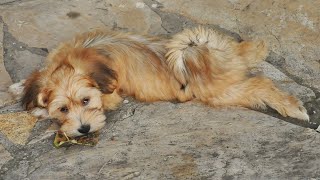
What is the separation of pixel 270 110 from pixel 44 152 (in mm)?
1768

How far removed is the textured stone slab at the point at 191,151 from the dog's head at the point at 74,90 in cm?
17

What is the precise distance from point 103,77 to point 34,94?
54cm

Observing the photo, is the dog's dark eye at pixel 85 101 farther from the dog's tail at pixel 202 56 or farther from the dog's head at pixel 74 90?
the dog's tail at pixel 202 56

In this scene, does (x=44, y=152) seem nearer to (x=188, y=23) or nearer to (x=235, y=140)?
(x=235, y=140)

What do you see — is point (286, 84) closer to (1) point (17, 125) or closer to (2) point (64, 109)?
(2) point (64, 109)

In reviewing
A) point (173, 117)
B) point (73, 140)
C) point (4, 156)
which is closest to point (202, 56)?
point (173, 117)

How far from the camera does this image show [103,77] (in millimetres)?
4129

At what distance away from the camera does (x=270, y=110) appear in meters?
4.28

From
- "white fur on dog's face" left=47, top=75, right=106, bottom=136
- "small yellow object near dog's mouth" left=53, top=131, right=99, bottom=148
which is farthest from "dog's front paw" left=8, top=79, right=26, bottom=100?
"small yellow object near dog's mouth" left=53, top=131, right=99, bottom=148

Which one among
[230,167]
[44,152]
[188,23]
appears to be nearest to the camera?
[230,167]

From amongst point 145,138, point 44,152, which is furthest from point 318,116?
point 44,152

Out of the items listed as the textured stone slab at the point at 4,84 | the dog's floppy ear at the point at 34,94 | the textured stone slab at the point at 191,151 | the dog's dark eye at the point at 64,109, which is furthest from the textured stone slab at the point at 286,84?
the textured stone slab at the point at 4,84

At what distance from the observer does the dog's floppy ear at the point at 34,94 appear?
406 cm

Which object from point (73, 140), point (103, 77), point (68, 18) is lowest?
point (73, 140)
